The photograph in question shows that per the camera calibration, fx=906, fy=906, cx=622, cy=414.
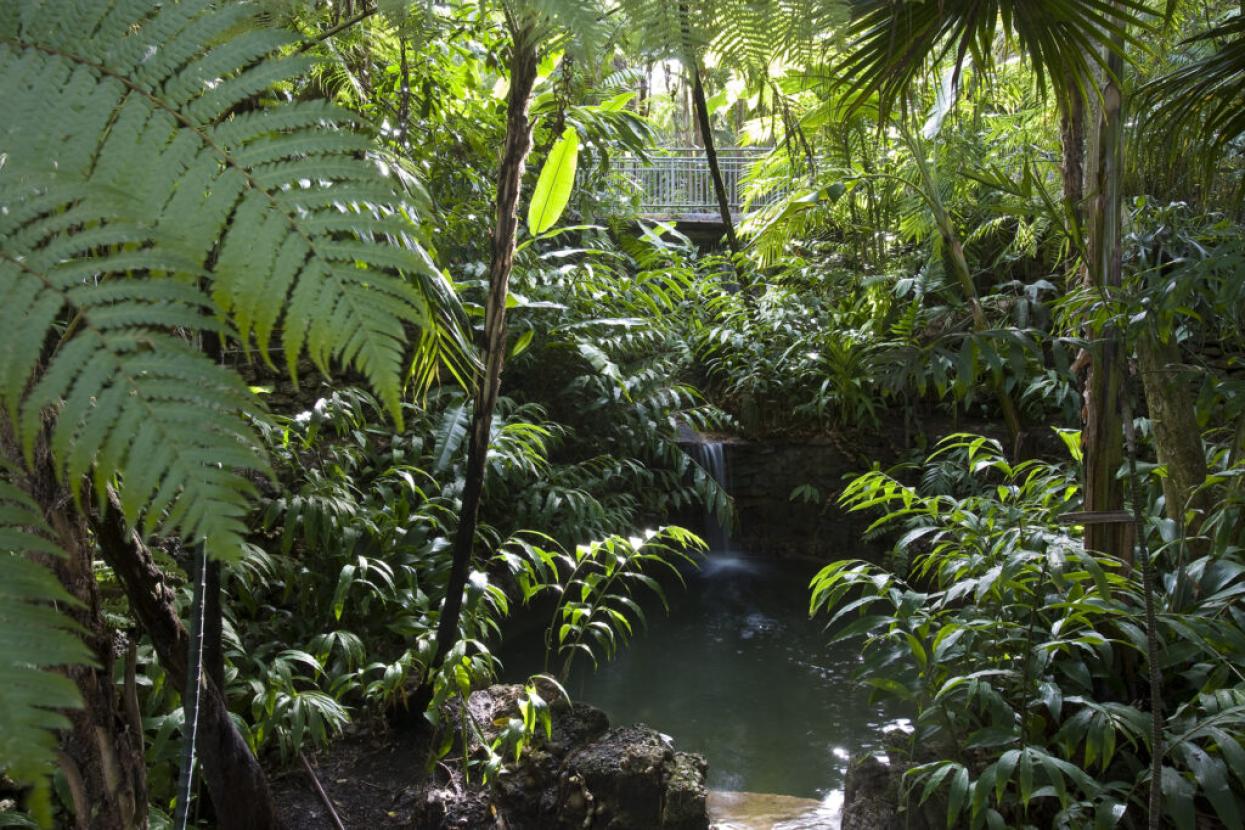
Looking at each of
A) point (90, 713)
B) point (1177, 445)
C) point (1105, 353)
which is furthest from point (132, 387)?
point (1177, 445)

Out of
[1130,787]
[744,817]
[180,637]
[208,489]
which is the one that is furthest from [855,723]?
[208,489]

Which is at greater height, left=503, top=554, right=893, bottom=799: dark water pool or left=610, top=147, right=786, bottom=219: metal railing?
left=610, top=147, right=786, bottom=219: metal railing

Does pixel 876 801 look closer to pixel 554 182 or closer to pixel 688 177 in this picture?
pixel 554 182

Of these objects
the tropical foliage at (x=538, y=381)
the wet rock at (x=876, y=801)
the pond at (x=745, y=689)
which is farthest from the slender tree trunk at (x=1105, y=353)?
the pond at (x=745, y=689)

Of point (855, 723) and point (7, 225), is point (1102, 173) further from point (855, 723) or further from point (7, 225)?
point (855, 723)

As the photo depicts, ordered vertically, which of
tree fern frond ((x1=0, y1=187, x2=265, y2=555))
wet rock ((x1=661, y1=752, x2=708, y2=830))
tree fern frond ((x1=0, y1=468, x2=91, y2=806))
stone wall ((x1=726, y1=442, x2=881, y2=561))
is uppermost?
tree fern frond ((x1=0, y1=187, x2=265, y2=555))

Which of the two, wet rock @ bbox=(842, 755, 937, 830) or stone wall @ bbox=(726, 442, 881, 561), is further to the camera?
stone wall @ bbox=(726, 442, 881, 561)

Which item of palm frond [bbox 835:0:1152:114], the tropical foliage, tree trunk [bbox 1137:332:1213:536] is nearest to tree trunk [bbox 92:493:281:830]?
the tropical foliage

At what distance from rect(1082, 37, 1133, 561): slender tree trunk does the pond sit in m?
1.54

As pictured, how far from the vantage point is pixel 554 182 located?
2621 mm

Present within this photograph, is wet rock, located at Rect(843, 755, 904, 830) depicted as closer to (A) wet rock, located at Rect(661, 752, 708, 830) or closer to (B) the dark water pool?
(A) wet rock, located at Rect(661, 752, 708, 830)

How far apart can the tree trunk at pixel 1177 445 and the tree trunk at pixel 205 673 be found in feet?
7.68

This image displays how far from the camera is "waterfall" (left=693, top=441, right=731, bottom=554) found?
6355 millimetres

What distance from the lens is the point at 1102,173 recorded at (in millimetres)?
2182
